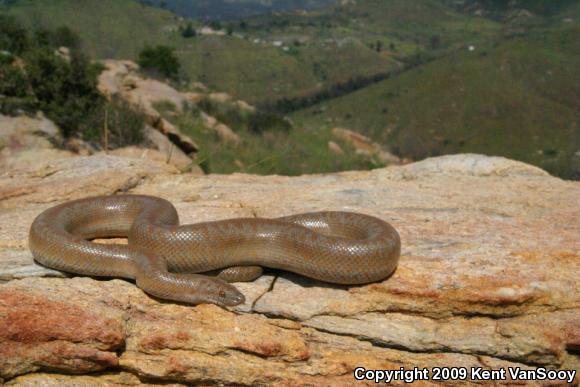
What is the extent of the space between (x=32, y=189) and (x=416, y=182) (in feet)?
23.7

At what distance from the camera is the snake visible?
234 inches

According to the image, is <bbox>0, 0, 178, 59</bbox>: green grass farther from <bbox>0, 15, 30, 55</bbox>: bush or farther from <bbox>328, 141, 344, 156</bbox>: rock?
<bbox>328, 141, 344, 156</bbox>: rock

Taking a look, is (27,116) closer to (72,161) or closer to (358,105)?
(72,161)

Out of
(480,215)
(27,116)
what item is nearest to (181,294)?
(480,215)

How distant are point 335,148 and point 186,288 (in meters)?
21.4

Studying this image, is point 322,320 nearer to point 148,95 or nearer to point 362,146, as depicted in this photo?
point 148,95

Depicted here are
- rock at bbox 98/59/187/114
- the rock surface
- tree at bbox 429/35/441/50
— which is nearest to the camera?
the rock surface

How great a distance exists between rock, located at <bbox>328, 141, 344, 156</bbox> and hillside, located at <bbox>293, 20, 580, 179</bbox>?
2744 cm

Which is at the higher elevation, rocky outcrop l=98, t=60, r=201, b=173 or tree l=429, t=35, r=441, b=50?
rocky outcrop l=98, t=60, r=201, b=173

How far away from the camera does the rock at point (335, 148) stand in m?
25.6

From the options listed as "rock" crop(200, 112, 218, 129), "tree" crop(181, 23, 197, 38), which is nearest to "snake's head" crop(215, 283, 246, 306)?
"rock" crop(200, 112, 218, 129)

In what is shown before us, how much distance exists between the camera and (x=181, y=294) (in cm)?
588

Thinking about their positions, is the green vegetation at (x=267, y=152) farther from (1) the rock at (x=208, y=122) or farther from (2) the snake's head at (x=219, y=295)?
(2) the snake's head at (x=219, y=295)

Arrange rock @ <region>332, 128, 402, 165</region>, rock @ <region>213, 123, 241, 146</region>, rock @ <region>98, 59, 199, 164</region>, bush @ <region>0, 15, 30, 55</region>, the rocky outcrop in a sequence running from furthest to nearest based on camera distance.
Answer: rock @ <region>332, 128, 402, 165</region> < bush @ <region>0, 15, 30, 55</region> < rock @ <region>213, 123, 241, 146</region> < rock @ <region>98, 59, 199, 164</region> < the rocky outcrop
